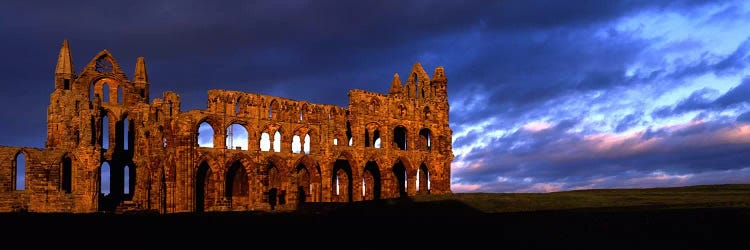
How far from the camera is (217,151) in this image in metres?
54.5

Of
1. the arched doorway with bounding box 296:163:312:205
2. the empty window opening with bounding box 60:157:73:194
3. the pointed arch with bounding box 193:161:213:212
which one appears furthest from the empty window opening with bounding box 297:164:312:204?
the empty window opening with bounding box 60:157:73:194

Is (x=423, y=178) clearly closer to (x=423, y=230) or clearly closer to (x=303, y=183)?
(x=303, y=183)

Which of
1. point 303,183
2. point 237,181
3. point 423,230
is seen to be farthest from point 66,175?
point 423,230

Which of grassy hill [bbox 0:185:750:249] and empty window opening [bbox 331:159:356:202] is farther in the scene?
empty window opening [bbox 331:159:356:202]

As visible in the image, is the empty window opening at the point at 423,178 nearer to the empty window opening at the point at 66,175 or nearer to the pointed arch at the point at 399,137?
the pointed arch at the point at 399,137

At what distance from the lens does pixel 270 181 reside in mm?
63594

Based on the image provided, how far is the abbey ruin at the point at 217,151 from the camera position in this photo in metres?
53.8

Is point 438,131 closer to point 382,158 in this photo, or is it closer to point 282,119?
point 382,158

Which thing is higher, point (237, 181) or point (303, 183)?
point (237, 181)

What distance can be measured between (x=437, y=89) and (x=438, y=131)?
13.1 ft

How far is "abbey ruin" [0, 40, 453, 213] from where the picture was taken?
53.8 metres

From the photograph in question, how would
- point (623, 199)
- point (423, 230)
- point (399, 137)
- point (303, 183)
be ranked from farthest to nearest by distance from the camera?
1. point (399, 137)
2. point (303, 183)
3. point (623, 199)
4. point (423, 230)

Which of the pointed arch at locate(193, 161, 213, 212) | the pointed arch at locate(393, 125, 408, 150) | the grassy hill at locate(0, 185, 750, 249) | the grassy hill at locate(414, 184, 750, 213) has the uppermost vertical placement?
the pointed arch at locate(393, 125, 408, 150)

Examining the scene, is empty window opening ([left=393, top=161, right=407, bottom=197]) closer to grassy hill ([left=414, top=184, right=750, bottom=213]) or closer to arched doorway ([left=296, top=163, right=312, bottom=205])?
arched doorway ([left=296, top=163, right=312, bottom=205])
